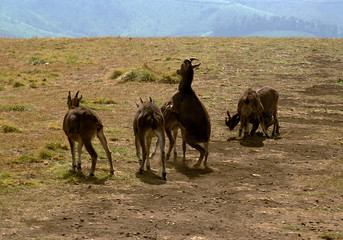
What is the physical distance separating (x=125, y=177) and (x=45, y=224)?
3.00 metres

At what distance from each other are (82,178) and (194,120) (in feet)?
11.4

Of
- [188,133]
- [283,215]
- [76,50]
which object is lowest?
[283,215]

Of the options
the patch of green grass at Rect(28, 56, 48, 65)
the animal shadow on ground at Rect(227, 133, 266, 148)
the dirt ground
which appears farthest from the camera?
the patch of green grass at Rect(28, 56, 48, 65)

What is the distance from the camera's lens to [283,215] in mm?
8914

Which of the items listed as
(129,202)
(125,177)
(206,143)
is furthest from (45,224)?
(206,143)

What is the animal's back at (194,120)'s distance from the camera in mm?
12695

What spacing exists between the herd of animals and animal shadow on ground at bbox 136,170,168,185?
106 mm

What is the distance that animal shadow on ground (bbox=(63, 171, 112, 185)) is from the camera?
10234mm

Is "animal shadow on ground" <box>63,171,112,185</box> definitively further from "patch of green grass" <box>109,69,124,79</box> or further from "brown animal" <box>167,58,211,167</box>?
"patch of green grass" <box>109,69,124,79</box>

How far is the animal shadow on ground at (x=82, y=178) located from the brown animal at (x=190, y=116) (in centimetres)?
256

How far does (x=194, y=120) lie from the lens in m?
12.9

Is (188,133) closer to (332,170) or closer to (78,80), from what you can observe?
(332,170)

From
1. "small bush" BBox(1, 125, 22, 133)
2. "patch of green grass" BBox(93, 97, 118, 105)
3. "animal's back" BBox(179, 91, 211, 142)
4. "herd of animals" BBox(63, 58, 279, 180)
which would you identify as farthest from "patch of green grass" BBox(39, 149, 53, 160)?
"patch of green grass" BBox(93, 97, 118, 105)

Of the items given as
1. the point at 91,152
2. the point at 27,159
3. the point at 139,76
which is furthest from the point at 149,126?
the point at 139,76
